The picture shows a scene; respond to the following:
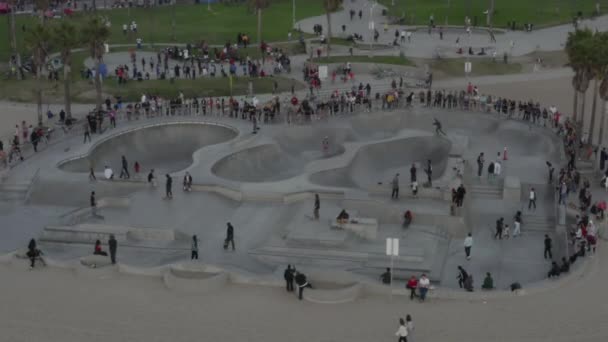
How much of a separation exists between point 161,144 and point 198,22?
1539 inches

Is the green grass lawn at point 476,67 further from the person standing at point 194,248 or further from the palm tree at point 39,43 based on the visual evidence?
the person standing at point 194,248

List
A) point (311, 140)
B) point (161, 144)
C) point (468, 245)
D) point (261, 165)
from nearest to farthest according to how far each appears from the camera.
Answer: point (468, 245) → point (261, 165) → point (161, 144) → point (311, 140)

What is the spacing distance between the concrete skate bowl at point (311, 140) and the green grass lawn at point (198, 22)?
2756 cm

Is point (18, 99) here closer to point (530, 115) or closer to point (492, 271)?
point (530, 115)

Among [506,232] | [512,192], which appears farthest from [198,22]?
[506,232]

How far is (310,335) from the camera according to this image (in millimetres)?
25016

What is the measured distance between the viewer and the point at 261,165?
4312cm

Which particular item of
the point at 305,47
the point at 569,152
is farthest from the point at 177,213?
the point at 305,47

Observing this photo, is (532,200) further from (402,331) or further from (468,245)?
(402,331)

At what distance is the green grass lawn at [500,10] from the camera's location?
273 ft

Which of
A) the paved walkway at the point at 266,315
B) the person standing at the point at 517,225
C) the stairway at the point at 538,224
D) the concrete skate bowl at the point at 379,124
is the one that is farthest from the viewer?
the concrete skate bowl at the point at 379,124

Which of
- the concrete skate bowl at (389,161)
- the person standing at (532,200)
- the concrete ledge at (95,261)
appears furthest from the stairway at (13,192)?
the person standing at (532,200)

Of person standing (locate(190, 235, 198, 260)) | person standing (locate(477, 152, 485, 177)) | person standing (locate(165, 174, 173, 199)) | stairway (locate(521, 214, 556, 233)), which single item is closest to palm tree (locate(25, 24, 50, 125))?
person standing (locate(165, 174, 173, 199))

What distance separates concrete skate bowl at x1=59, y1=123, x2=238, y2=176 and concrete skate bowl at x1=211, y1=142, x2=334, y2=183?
9.75 ft
